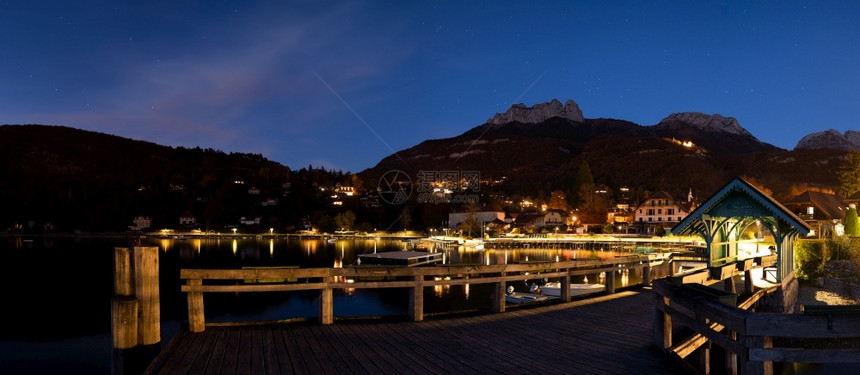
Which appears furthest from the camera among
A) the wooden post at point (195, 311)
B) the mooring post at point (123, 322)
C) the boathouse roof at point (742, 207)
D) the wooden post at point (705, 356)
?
the boathouse roof at point (742, 207)

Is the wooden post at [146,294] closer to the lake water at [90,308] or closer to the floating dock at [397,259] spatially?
the lake water at [90,308]

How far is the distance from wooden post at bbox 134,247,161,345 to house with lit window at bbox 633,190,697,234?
112 m

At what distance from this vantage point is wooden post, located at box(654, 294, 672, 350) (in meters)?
7.43

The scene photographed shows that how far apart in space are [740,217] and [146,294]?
20299 mm

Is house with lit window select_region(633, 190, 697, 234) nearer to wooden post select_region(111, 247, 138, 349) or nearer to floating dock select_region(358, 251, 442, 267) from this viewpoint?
floating dock select_region(358, 251, 442, 267)

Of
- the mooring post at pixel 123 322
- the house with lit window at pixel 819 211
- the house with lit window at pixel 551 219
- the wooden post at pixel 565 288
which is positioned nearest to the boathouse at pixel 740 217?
the wooden post at pixel 565 288

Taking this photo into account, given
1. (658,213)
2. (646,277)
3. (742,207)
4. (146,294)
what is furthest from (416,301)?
(658,213)

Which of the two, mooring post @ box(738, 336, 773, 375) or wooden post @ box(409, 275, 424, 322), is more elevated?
mooring post @ box(738, 336, 773, 375)

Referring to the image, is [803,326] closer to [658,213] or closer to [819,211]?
[819,211]

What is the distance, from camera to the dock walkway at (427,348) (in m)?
6.44

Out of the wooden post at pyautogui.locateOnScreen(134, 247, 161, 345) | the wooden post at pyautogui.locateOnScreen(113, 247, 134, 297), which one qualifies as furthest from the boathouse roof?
the wooden post at pyautogui.locateOnScreen(113, 247, 134, 297)

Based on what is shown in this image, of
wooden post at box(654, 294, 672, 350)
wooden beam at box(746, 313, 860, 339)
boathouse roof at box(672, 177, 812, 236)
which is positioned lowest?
wooden post at box(654, 294, 672, 350)

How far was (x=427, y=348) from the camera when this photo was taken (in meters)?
7.56

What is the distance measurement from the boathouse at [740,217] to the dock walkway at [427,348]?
33.7 feet
